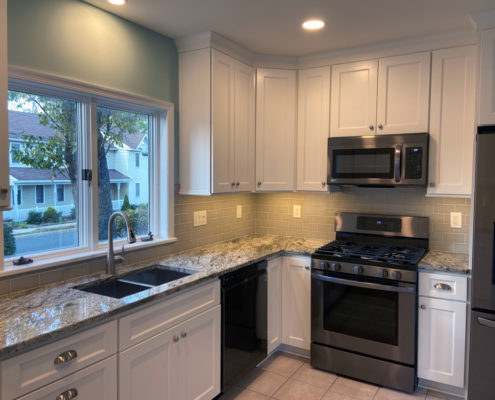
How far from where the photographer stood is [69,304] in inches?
69.3

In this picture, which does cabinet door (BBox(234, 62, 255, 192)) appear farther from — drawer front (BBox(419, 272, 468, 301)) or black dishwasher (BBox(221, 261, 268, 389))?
drawer front (BBox(419, 272, 468, 301))

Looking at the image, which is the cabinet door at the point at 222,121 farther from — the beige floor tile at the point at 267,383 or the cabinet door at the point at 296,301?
the beige floor tile at the point at 267,383

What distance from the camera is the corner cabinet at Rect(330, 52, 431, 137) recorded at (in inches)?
111

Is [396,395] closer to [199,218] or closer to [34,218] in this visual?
[199,218]

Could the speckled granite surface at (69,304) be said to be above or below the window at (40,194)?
below

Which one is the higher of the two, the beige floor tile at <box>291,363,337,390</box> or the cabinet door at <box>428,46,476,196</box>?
the cabinet door at <box>428,46,476,196</box>

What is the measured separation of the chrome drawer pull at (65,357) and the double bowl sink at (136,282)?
1.81ft

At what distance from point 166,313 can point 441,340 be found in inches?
71.6

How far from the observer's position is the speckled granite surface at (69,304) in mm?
1436

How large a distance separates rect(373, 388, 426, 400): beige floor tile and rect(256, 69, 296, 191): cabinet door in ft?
5.46

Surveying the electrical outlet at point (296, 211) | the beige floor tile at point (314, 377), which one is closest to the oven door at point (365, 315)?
the beige floor tile at point (314, 377)

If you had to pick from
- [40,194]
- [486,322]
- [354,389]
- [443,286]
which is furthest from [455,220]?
[40,194]

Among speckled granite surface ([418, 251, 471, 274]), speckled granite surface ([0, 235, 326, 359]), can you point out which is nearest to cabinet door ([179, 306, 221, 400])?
speckled granite surface ([0, 235, 326, 359])

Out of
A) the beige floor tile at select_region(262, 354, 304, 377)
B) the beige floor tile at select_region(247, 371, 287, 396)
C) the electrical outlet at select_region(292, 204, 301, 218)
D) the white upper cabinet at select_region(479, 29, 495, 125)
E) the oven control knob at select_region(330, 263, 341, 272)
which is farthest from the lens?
the electrical outlet at select_region(292, 204, 301, 218)
